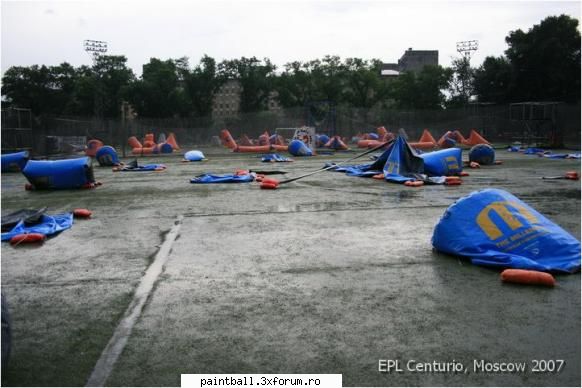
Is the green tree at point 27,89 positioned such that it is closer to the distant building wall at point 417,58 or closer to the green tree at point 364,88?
the green tree at point 364,88

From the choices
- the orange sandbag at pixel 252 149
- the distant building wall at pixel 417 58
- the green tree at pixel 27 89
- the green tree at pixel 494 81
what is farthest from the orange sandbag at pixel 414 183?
the distant building wall at pixel 417 58

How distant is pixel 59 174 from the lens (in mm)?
13156

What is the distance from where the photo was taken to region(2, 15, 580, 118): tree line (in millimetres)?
63000

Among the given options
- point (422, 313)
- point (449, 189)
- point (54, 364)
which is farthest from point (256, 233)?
point (449, 189)

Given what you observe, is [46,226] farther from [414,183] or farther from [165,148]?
[165,148]

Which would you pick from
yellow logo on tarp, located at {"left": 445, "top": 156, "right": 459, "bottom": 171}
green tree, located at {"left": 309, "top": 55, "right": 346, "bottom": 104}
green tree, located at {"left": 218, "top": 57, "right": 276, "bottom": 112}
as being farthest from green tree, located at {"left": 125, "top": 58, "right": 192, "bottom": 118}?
yellow logo on tarp, located at {"left": 445, "top": 156, "right": 459, "bottom": 171}

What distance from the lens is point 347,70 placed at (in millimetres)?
72875

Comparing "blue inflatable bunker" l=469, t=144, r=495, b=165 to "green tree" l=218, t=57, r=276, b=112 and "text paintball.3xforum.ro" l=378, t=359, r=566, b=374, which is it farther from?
"green tree" l=218, t=57, r=276, b=112

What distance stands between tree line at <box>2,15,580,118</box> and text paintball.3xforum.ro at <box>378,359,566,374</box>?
176 feet

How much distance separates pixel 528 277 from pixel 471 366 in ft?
6.22

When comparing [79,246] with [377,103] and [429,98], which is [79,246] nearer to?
[429,98]

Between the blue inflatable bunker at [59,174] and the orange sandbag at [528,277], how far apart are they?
1114 centimetres

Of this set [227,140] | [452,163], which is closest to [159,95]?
[227,140]

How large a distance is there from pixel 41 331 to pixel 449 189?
9750 mm
